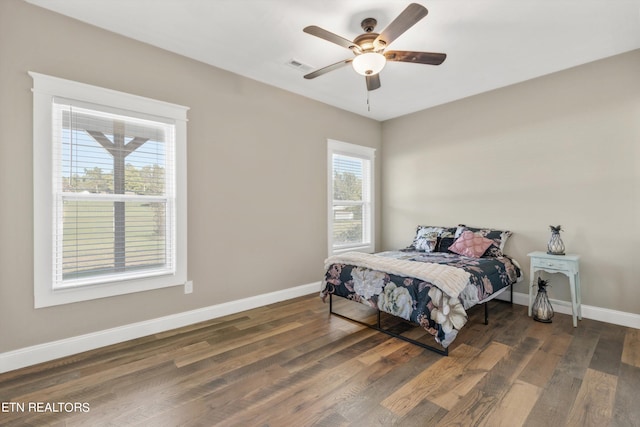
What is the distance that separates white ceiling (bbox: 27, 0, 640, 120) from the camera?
7.73 ft

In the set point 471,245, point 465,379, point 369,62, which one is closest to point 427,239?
point 471,245

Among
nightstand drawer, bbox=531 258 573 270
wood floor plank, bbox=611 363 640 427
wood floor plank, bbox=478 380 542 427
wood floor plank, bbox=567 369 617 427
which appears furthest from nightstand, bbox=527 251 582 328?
wood floor plank, bbox=478 380 542 427

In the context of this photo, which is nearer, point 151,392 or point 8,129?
point 151,392

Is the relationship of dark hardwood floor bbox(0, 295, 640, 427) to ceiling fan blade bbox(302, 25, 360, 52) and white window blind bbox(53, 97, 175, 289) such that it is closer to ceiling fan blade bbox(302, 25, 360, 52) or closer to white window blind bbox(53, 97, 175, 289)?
white window blind bbox(53, 97, 175, 289)

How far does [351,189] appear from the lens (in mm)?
4953

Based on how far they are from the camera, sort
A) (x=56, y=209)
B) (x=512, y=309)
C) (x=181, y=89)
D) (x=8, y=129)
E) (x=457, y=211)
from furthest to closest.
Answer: (x=457, y=211) → (x=512, y=309) → (x=181, y=89) → (x=56, y=209) → (x=8, y=129)

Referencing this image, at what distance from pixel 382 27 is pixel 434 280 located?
7.32 ft

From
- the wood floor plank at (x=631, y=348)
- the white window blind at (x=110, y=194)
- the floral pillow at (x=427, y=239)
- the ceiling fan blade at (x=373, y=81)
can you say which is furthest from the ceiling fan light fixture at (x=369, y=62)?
the wood floor plank at (x=631, y=348)

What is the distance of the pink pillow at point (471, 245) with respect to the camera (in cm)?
364

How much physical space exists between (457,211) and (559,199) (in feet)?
3.91

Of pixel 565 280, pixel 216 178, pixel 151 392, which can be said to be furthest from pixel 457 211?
pixel 151 392

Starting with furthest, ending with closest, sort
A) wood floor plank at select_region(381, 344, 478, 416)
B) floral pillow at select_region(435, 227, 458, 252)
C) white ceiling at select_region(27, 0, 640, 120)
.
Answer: floral pillow at select_region(435, 227, 458, 252) → white ceiling at select_region(27, 0, 640, 120) → wood floor plank at select_region(381, 344, 478, 416)

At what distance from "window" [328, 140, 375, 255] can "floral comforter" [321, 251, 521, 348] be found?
1.17m

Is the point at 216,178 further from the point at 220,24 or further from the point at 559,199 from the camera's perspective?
the point at 559,199
